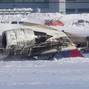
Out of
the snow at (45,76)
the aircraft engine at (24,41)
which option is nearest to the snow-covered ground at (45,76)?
the snow at (45,76)

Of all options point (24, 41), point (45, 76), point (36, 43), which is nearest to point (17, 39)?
point (24, 41)

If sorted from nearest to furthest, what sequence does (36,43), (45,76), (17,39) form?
(45,76)
(17,39)
(36,43)

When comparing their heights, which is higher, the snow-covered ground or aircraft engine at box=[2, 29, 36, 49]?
aircraft engine at box=[2, 29, 36, 49]

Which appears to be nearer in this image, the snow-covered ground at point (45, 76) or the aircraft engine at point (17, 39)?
the snow-covered ground at point (45, 76)

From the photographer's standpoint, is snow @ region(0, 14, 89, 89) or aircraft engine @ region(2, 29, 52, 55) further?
aircraft engine @ region(2, 29, 52, 55)

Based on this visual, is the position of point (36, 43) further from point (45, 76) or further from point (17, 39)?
Answer: point (45, 76)

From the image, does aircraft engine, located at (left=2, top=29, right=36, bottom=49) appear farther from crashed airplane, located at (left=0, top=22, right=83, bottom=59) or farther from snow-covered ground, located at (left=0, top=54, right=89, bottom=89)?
snow-covered ground, located at (left=0, top=54, right=89, bottom=89)

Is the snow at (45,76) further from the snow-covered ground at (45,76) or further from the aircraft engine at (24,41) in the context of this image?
the aircraft engine at (24,41)

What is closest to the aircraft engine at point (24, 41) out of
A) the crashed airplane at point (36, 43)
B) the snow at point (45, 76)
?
the crashed airplane at point (36, 43)

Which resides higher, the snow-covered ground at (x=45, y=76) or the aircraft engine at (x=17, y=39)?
the aircraft engine at (x=17, y=39)

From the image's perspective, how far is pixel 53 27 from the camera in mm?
9305

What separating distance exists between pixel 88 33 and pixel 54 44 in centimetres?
93

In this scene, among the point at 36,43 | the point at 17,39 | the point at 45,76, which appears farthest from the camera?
the point at 36,43

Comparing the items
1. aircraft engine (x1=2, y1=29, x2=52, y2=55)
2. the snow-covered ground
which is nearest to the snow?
the snow-covered ground
